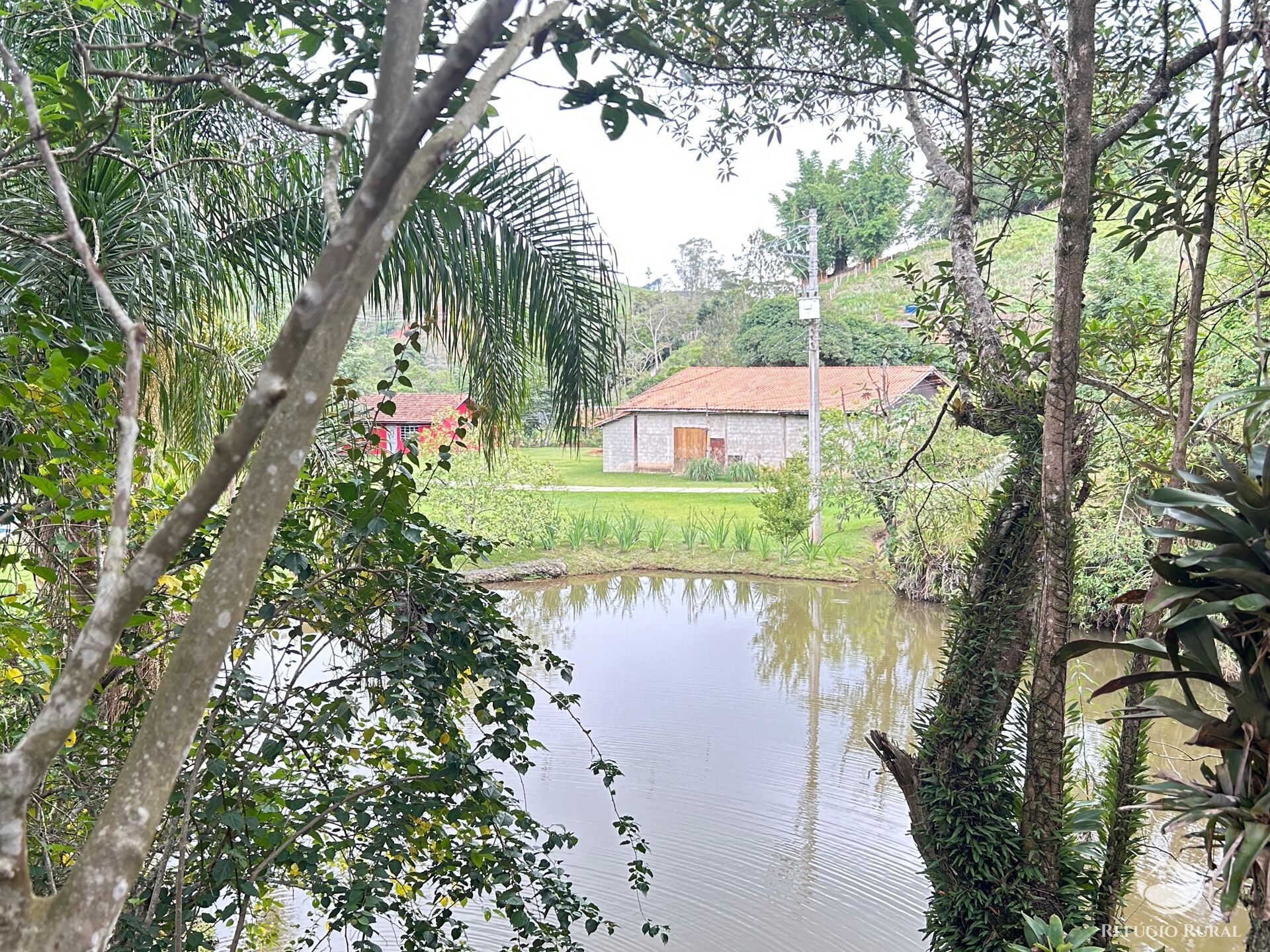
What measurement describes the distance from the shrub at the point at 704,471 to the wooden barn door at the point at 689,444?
44 centimetres

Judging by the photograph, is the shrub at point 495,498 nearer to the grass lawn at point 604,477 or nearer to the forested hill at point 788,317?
the forested hill at point 788,317

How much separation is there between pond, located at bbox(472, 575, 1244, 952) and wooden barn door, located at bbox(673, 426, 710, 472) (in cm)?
830

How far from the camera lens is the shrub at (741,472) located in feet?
54.8

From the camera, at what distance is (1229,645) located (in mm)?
1472

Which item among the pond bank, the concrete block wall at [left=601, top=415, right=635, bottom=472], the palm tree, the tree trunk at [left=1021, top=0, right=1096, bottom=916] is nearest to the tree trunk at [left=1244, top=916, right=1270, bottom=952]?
the tree trunk at [left=1021, top=0, right=1096, bottom=916]

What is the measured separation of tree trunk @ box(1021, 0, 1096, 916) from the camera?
202cm

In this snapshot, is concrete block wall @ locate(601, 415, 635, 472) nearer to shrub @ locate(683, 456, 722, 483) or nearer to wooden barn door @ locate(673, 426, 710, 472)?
wooden barn door @ locate(673, 426, 710, 472)

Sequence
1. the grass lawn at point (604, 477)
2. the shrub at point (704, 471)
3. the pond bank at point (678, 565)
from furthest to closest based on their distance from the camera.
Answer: the shrub at point (704, 471), the grass lawn at point (604, 477), the pond bank at point (678, 565)

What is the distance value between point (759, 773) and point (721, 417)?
12.4 metres

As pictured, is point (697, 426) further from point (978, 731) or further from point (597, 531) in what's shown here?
point (978, 731)

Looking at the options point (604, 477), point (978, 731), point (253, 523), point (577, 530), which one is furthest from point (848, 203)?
point (253, 523)

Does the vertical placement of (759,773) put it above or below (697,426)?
below

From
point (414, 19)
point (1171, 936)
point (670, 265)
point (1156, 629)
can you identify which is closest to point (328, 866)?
point (1156, 629)

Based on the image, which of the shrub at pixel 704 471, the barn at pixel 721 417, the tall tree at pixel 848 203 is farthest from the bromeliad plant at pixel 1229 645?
the tall tree at pixel 848 203
